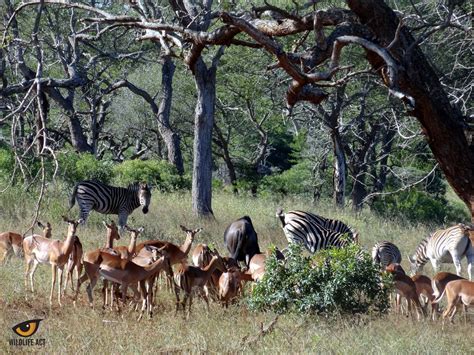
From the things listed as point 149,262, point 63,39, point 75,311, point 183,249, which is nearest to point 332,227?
point 183,249

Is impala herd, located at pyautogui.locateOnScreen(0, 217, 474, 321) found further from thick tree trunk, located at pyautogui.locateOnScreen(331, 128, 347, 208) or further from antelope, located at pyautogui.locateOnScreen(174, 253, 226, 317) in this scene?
thick tree trunk, located at pyautogui.locateOnScreen(331, 128, 347, 208)

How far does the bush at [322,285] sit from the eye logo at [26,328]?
7.66 feet

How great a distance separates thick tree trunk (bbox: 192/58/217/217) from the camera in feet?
55.4

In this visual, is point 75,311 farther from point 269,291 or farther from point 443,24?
point 443,24

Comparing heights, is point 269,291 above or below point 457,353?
above

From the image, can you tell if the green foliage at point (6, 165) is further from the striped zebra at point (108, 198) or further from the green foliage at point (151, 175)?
the green foliage at point (151, 175)

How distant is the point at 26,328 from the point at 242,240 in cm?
492

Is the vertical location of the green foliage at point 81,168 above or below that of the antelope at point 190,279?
above

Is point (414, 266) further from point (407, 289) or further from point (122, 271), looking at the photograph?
point (122, 271)

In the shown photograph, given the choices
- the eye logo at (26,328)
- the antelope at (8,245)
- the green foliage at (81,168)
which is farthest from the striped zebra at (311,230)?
the green foliage at (81,168)

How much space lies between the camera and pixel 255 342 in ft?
24.2

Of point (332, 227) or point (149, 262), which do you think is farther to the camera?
point (332, 227)

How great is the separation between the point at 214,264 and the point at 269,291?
873 millimetres

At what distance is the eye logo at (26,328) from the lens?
25.0 ft
